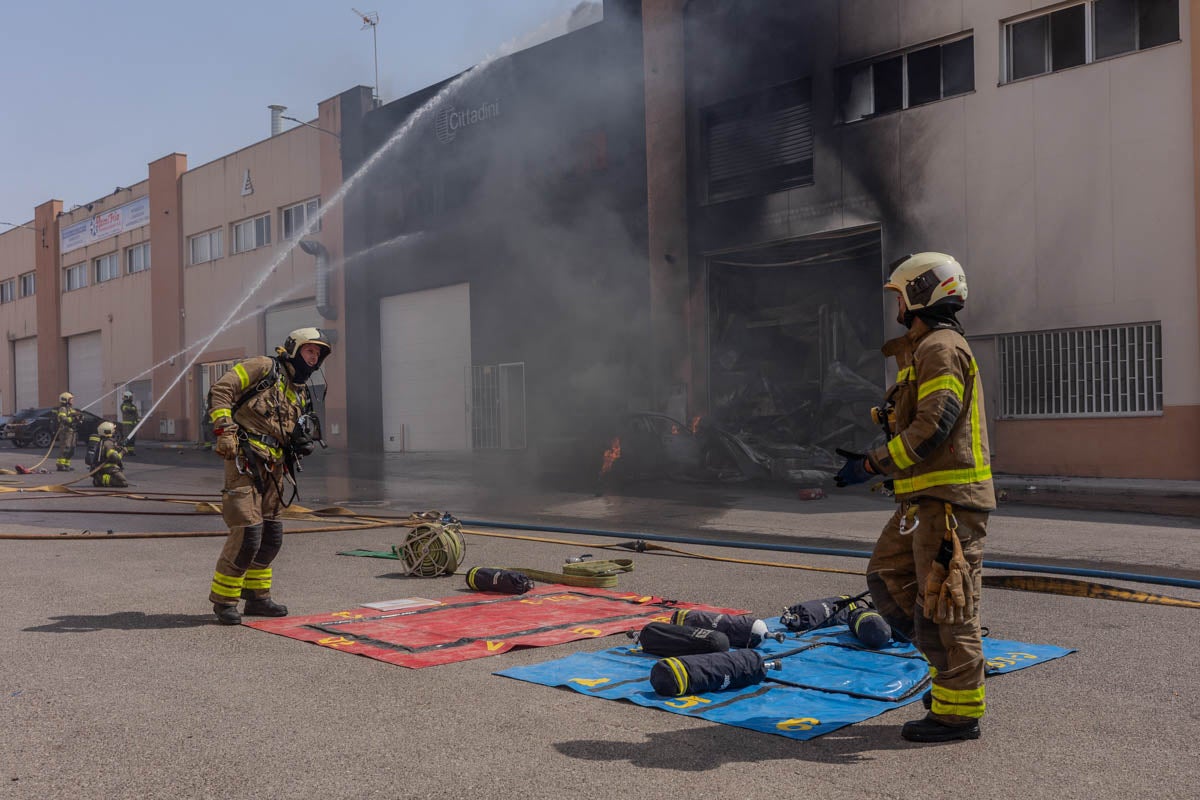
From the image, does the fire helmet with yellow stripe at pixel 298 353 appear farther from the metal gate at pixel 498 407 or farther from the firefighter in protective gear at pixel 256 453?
the metal gate at pixel 498 407

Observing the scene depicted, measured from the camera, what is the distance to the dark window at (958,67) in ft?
55.7

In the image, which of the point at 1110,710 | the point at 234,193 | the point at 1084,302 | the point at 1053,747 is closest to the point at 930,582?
the point at 1053,747

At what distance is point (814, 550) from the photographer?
8711 millimetres

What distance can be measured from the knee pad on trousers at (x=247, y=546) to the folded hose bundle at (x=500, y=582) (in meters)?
1.52

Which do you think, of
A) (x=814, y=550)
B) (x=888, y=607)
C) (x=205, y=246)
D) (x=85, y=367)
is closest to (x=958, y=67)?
(x=814, y=550)

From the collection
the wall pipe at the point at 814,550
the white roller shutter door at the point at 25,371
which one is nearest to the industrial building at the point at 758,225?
the wall pipe at the point at 814,550

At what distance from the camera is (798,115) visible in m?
19.3

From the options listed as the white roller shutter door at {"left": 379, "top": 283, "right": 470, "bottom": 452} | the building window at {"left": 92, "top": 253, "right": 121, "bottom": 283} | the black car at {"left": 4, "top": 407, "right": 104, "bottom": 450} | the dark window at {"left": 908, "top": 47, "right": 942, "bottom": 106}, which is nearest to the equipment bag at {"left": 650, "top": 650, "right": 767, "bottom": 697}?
the dark window at {"left": 908, "top": 47, "right": 942, "bottom": 106}

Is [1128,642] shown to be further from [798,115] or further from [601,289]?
[601,289]

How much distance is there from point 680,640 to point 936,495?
1519mm

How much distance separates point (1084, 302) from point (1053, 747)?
13.2m

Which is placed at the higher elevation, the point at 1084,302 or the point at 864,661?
the point at 1084,302

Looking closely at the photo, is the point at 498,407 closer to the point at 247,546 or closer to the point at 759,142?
the point at 759,142

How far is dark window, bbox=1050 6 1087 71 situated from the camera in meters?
15.8
